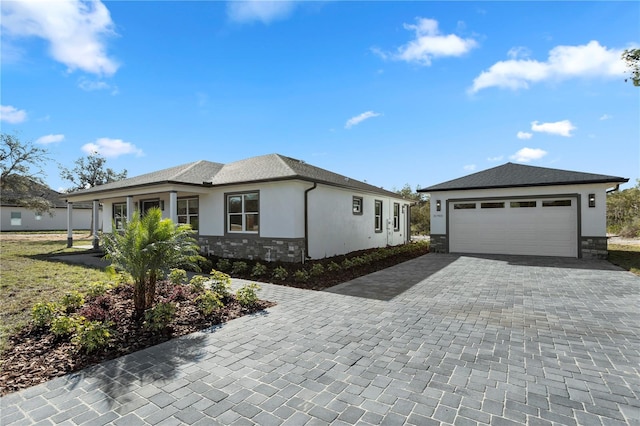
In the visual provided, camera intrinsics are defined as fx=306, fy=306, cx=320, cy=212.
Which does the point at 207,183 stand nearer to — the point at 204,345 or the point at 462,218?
the point at 204,345

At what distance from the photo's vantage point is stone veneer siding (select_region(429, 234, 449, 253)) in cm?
1525

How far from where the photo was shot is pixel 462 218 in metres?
15.1

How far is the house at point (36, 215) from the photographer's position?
29.4m

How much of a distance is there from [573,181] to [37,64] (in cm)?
1892

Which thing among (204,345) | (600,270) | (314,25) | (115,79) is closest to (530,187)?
(600,270)

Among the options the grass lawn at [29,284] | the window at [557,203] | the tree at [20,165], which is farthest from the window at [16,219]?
the window at [557,203]

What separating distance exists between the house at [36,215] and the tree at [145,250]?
2952cm

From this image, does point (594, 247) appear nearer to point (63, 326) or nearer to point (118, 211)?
point (63, 326)

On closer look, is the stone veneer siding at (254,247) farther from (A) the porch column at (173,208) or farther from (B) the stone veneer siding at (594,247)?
(B) the stone veneer siding at (594,247)

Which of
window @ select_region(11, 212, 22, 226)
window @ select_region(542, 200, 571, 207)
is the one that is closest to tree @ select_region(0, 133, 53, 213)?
window @ select_region(11, 212, 22, 226)

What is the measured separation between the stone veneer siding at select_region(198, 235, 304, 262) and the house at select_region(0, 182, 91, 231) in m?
23.4

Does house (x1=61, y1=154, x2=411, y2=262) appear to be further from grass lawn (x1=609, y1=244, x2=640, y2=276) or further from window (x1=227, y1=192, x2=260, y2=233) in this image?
grass lawn (x1=609, y1=244, x2=640, y2=276)

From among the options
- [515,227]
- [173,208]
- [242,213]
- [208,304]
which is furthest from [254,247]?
[515,227]

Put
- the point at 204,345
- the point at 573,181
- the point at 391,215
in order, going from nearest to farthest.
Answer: the point at 204,345
the point at 573,181
the point at 391,215
